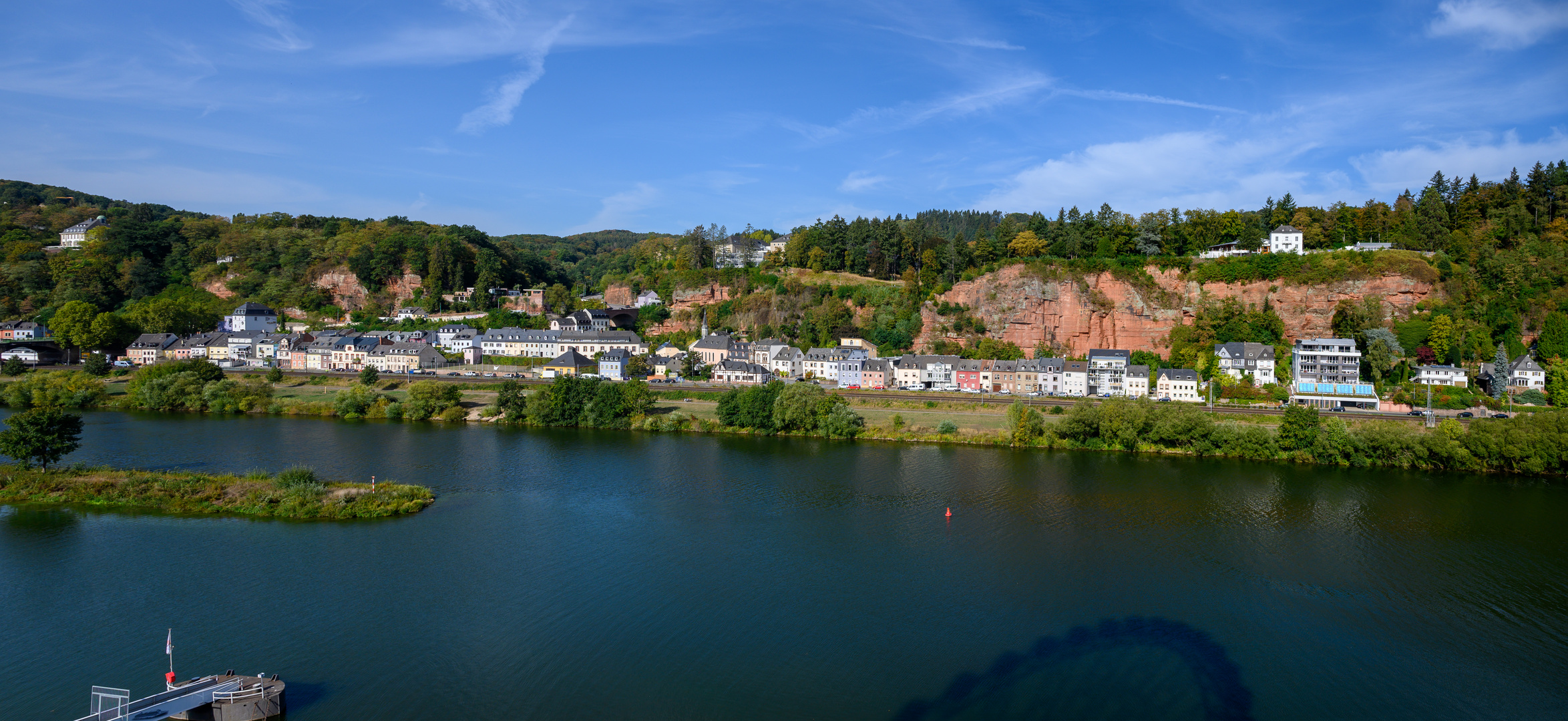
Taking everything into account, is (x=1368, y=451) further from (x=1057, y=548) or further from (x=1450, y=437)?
(x=1057, y=548)

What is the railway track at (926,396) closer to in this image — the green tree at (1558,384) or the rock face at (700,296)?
the green tree at (1558,384)

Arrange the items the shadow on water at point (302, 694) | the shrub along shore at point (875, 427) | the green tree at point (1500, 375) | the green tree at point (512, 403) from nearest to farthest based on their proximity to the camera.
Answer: the shadow on water at point (302, 694), the shrub along shore at point (875, 427), the green tree at point (1500, 375), the green tree at point (512, 403)

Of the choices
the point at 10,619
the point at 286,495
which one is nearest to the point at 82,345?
the point at 286,495

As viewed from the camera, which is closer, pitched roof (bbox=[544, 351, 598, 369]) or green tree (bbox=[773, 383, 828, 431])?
green tree (bbox=[773, 383, 828, 431])

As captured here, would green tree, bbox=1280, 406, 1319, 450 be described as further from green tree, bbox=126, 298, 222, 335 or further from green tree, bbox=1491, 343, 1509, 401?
green tree, bbox=126, 298, 222, 335

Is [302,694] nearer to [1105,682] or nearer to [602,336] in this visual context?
[1105,682]

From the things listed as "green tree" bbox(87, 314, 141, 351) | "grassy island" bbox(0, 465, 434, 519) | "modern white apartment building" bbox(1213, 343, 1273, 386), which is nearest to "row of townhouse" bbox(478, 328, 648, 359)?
"green tree" bbox(87, 314, 141, 351)

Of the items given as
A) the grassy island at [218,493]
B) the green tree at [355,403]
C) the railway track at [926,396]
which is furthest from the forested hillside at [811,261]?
the grassy island at [218,493]
